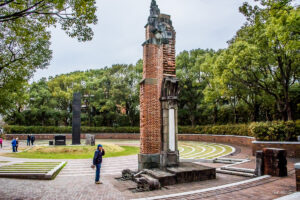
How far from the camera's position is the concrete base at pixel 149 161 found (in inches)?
352

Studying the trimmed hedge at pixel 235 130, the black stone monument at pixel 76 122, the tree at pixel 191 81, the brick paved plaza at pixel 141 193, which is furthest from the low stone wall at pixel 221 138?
the black stone monument at pixel 76 122

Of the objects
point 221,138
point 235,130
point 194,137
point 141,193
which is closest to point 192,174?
point 141,193

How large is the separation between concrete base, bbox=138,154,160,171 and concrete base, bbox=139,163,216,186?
0.37 metres

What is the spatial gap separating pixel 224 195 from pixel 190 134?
94.5ft

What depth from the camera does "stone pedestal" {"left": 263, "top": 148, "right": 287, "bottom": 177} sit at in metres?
8.09

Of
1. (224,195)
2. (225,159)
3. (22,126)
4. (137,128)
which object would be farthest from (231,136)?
(22,126)

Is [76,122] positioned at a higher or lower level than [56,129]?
higher

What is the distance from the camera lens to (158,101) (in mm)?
9344

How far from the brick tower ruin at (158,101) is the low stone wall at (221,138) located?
14717 millimetres

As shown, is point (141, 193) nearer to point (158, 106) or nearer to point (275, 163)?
point (158, 106)

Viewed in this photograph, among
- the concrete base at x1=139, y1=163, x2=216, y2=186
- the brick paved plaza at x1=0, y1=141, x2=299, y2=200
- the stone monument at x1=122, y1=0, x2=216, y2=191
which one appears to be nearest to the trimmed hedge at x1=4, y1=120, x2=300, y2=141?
the brick paved plaza at x1=0, y1=141, x2=299, y2=200

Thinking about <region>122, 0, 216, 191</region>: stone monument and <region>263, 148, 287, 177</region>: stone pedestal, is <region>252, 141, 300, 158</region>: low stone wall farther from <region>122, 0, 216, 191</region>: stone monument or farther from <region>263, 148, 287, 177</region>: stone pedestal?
<region>122, 0, 216, 191</region>: stone monument

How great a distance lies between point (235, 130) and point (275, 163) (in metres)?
19.1

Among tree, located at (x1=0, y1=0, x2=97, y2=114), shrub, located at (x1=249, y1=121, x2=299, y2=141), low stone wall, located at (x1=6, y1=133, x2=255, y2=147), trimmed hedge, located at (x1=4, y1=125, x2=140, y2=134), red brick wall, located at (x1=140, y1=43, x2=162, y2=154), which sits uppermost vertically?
tree, located at (x1=0, y1=0, x2=97, y2=114)
